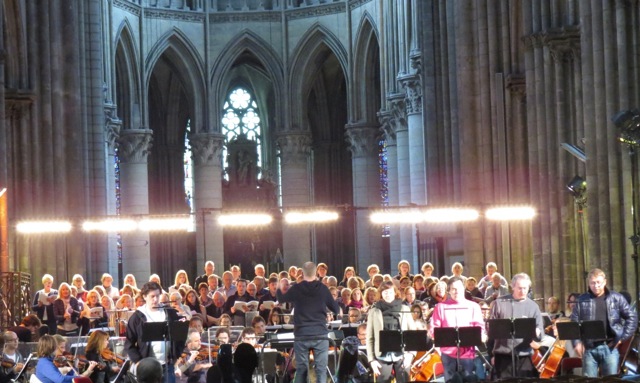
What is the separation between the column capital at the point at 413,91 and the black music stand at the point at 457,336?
99.5 ft

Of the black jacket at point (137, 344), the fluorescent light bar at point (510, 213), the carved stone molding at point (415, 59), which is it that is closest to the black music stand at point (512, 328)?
the black jacket at point (137, 344)

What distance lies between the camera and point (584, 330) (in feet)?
55.1

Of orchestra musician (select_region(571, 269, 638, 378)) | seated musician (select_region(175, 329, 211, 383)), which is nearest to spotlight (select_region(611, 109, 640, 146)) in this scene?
orchestra musician (select_region(571, 269, 638, 378))

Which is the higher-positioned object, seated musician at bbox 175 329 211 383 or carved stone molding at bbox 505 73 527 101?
carved stone molding at bbox 505 73 527 101

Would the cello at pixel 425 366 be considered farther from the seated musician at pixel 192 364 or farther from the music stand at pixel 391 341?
the seated musician at pixel 192 364

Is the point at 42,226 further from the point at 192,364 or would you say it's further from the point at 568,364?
the point at 568,364

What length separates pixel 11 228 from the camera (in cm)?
3222

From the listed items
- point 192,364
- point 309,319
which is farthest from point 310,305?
point 192,364

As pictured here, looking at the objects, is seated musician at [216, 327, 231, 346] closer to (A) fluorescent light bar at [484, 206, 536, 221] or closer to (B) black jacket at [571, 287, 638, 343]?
(B) black jacket at [571, 287, 638, 343]

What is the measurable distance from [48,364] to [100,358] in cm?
189

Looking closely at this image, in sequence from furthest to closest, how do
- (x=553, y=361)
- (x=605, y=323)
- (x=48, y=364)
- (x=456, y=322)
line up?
(x=553, y=361)
(x=456, y=322)
(x=605, y=323)
(x=48, y=364)

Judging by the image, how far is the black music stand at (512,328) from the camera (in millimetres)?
17062

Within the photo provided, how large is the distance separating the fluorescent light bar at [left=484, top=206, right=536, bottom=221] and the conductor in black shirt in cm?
1445

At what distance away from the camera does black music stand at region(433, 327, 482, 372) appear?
1716 cm
